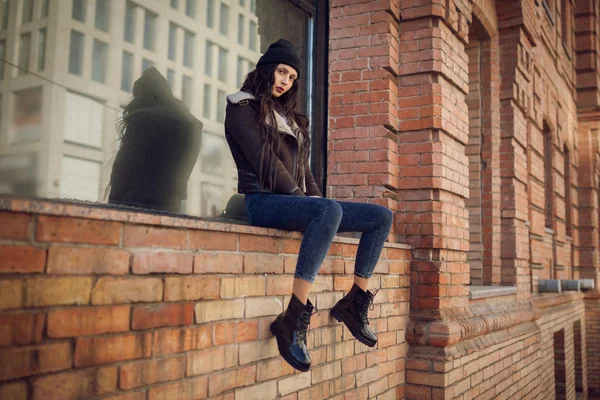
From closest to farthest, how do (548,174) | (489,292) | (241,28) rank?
(241,28) → (489,292) → (548,174)

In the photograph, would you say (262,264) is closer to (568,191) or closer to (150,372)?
(150,372)

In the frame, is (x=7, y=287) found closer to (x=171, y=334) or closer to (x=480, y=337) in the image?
(x=171, y=334)

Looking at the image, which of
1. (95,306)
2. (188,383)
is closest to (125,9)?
(95,306)

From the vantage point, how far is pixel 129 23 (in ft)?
9.19

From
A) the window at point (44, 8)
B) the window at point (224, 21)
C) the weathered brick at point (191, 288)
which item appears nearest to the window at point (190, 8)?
the window at point (224, 21)

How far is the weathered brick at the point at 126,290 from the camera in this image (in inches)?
78.0

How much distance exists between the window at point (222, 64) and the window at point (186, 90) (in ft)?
0.94

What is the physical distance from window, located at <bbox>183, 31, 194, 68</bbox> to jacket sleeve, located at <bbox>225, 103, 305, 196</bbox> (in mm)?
552

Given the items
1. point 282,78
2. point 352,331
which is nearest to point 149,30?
point 282,78

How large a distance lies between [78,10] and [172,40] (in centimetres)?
60

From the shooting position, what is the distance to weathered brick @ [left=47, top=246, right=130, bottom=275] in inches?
72.6

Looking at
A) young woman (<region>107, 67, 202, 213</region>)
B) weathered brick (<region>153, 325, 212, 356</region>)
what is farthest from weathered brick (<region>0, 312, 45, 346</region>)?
young woman (<region>107, 67, 202, 213</region>)

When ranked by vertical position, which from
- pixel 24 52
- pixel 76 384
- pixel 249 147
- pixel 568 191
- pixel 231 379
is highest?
pixel 568 191

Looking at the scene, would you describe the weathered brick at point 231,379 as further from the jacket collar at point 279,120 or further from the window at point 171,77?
the window at point 171,77
